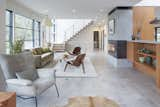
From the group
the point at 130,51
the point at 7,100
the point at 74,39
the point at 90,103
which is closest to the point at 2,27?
the point at 7,100

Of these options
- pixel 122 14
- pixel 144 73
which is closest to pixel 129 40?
pixel 122 14

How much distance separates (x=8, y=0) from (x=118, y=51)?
511 cm

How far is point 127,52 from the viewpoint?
30.6 feet

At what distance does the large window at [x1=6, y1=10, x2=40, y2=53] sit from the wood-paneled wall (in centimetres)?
518

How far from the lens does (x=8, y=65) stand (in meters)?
4.02

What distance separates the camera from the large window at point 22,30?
28.5 ft

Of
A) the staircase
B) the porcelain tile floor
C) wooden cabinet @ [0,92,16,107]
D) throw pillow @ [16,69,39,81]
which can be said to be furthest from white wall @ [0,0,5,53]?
the staircase

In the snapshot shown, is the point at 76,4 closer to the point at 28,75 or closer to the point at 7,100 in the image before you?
the point at 28,75

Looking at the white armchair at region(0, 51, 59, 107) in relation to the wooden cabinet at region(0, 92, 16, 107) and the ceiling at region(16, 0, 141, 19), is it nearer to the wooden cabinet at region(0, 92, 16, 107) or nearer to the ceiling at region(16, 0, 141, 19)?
the wooden cabinet at region(0, 92, 16, 107)

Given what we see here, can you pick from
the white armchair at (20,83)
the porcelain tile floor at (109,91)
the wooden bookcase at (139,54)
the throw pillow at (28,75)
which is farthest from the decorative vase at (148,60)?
the throw pillow at (28,75)

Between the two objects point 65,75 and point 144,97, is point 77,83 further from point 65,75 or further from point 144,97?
point 144,97

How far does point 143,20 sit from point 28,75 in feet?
22.1

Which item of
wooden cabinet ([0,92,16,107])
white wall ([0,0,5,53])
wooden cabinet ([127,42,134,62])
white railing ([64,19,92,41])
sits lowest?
wooden cabinet ([0,92,16,107])

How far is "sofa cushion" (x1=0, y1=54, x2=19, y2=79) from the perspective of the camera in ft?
13.0
